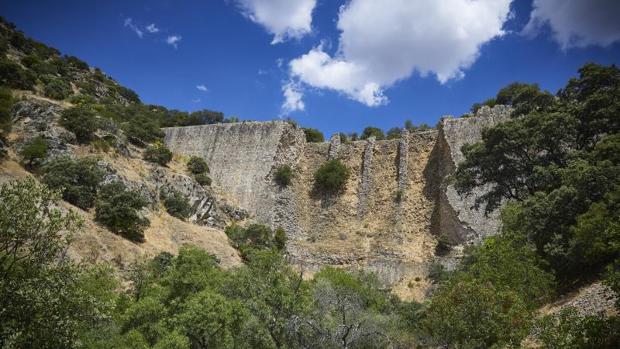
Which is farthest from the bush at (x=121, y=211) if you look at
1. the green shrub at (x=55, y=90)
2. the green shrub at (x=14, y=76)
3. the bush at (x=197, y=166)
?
the green shrub at (x=55, y=90)

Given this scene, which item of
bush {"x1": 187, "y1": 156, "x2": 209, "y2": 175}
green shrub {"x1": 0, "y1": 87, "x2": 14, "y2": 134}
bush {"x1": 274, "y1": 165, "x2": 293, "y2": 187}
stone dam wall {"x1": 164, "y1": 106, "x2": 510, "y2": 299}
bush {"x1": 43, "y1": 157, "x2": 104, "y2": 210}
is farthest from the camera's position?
bush {"x1": 187, "y1": 156, "x2": 209, "y2": 175}

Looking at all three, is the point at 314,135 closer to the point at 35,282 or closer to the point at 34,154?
the point at 34,154

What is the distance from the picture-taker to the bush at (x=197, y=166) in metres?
35.2

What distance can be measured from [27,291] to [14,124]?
2227 cm

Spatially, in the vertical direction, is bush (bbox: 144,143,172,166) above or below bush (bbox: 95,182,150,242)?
above

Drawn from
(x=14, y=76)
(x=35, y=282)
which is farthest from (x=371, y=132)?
(x=35, y=282)

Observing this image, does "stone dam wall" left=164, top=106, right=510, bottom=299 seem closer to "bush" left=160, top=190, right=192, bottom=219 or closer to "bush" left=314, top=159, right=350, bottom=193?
"bush" left=314, top=159, right=350, bottom=193

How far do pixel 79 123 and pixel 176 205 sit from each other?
743 centimetres

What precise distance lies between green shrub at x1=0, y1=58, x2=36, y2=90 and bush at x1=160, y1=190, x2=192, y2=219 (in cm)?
1296

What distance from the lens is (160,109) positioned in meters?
58.2

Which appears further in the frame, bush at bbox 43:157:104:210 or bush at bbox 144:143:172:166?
bush at bbox 144:143:172:166

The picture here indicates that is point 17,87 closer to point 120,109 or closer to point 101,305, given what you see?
point 120,109

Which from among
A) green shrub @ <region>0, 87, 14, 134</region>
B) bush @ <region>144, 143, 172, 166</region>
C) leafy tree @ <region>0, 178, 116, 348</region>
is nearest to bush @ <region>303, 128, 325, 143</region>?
bush @ <region>144, 143, 172, 166</region>

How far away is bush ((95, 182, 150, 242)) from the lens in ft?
76.3
